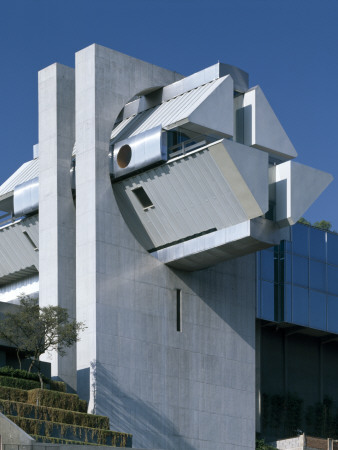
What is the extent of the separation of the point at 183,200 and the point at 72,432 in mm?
13227

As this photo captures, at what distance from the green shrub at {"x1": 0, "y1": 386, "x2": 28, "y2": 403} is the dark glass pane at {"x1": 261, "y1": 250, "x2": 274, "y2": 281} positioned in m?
20.4

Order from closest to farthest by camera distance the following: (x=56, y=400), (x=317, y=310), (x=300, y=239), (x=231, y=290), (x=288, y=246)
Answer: (x=56, y=400)
(x=231, y=290)
(x=288, y=246)
(x=300, y=239)
(x=317, y=310)

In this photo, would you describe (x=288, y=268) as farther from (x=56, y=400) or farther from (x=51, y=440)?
(x=51, y=440)

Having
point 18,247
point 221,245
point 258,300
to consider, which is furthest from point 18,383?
point 258,300

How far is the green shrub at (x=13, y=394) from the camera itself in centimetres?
5712

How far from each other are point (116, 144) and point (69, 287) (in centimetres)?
721

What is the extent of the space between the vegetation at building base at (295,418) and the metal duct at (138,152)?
19.9 m

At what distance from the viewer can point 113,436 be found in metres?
58.2

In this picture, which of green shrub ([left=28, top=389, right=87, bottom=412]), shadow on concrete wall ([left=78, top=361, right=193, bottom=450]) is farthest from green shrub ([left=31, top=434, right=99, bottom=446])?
shadow on concrete wall ([left=78, top=361, right=193, bottom=450])

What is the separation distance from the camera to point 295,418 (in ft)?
259

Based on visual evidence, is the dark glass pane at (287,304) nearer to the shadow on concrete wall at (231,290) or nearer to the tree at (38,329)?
the shadow on concrete wall at (231,290)

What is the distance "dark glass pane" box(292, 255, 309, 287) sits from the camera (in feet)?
251

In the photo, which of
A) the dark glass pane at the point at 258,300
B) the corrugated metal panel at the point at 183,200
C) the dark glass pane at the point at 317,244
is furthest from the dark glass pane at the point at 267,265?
the corrugated metal panel at the point at 183,200

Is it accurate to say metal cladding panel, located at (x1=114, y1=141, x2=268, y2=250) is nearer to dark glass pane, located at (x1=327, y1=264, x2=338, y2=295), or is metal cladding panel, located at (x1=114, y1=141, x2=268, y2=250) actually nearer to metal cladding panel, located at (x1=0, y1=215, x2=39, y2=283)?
metal cladding panel, located at (x1=0, y1=215, x2=39, y2=283)
